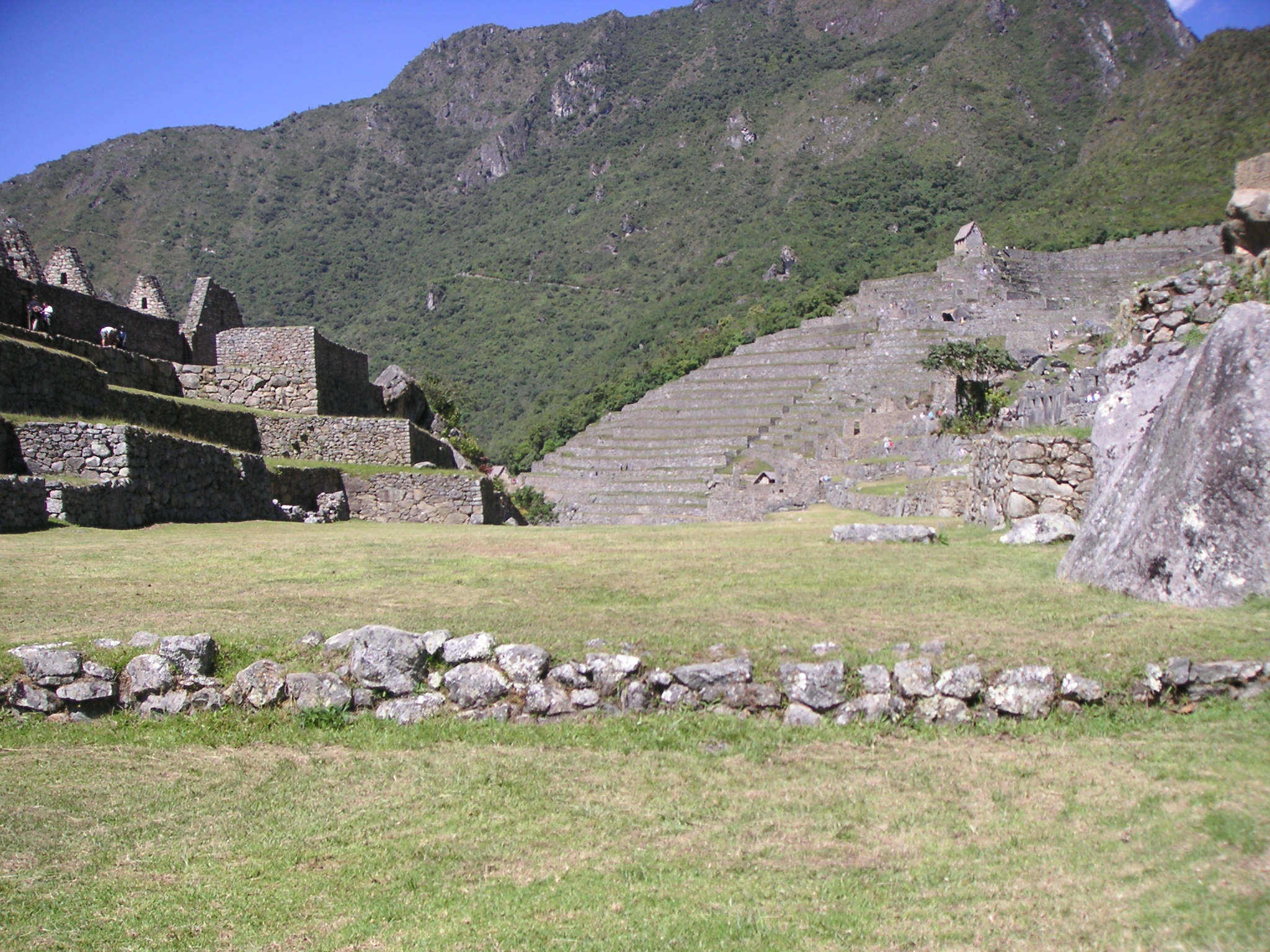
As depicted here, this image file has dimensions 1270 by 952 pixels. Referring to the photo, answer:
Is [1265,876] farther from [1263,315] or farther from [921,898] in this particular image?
[1263,315]

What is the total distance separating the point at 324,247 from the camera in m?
94.7

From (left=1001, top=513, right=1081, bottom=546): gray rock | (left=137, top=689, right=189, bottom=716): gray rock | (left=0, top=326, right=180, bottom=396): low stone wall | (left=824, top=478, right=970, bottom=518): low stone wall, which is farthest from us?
(left=824, top=478, right=970, bottom=518): low stone wall

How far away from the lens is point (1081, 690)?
5.70 m

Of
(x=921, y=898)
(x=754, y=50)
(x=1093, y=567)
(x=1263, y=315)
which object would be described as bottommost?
(x=921, y=898)

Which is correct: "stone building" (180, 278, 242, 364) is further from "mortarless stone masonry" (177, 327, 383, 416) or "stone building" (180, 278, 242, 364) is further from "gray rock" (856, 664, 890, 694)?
"gray rock" (856, 664, 890, 694)

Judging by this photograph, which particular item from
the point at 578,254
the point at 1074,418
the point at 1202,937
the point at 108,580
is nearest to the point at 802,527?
the point at 1074,418

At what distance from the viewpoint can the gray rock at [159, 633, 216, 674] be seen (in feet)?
20.1

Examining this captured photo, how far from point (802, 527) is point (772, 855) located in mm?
10848

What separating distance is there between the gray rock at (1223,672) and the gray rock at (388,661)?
179 inches

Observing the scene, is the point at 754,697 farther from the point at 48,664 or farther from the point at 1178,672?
the point at 48,664

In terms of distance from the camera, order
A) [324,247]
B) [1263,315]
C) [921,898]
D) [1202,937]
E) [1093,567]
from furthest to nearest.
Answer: [324,247] < [1093,567] < [1263,315] < [921,898] < [1202,937]

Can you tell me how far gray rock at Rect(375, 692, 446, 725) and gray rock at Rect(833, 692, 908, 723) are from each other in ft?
7.96

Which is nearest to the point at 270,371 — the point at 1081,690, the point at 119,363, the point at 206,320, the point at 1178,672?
the point at 206,320

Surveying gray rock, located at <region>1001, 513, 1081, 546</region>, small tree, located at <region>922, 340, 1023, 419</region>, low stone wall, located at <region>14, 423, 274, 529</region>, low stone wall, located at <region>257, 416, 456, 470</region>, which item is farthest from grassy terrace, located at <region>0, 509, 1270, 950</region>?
small tree, located at <region>922, 340, 1023, 419</region>
